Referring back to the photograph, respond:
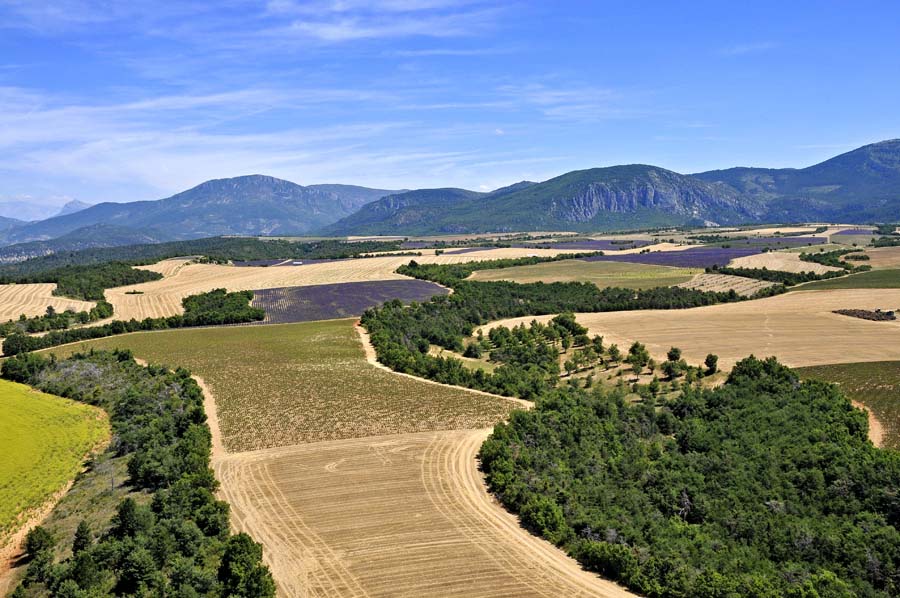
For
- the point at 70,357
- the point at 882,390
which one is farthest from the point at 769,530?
the point at 70,357

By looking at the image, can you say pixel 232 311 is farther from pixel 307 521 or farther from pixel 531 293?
pixel 307 521

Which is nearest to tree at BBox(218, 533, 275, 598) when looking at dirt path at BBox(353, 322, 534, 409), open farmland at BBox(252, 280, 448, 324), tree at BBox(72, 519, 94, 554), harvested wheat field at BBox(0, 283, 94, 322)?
tree at BBox(72, 519, 94, 554)

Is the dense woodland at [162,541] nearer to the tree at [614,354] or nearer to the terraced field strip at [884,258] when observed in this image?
the tree at [614,354]

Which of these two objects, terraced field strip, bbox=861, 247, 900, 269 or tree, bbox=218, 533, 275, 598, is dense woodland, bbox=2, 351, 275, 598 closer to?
tree, bbox=218, 533, 275, 598

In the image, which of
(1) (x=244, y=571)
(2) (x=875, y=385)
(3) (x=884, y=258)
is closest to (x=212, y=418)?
(1) (x=244, y=571)

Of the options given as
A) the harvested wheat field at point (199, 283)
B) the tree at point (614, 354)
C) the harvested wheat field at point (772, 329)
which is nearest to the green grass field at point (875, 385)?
the harvested wheat field at point (772, 329)
